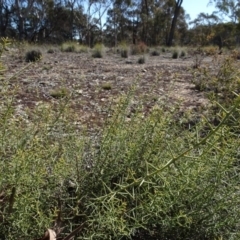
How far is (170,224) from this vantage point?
114 centimetres

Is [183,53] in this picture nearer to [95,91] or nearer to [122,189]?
[95,91]

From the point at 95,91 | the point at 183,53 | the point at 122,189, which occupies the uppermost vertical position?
the point at 122,189

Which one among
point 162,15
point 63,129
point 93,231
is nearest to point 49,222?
point 93,231

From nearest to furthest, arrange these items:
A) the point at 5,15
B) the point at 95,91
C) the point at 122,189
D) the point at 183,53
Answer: the point at 122,189, the point at 95,91, the point at 183,53, the point at 5,15

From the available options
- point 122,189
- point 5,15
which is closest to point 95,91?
point 122,189

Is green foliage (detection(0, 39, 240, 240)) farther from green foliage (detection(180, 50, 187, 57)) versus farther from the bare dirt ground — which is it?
green foliage (detection(180, 50, 187, 57))

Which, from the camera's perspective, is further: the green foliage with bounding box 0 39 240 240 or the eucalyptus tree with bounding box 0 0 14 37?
the eucalyptus tree with bounding box 0 0 14 37

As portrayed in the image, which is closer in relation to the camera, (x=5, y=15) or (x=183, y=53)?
(x=183, y=53)

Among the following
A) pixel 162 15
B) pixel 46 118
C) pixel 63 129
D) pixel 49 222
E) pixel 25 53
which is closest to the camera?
pixel 49 222

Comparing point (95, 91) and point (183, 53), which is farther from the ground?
point (95, 91)

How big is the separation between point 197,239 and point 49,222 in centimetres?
53

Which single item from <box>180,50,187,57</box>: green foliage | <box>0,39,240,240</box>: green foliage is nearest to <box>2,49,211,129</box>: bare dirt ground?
<box>0,39,240,240</box>: green foliage

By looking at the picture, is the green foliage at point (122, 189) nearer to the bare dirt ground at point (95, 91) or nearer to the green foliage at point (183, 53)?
the bare dirt ground at point (95, 91)

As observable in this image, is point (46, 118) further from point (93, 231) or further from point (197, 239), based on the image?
point (197, 239)
